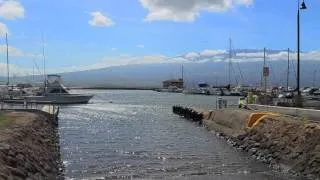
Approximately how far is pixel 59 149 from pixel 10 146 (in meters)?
13.2

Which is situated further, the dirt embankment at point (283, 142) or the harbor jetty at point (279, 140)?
the harbor jetty at point (279, 140)

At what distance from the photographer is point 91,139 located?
47.0m

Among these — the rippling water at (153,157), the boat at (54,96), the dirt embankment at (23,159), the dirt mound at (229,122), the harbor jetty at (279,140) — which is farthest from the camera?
the boat at (54,96)

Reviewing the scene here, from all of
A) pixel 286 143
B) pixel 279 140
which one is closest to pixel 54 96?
pixel 279 140

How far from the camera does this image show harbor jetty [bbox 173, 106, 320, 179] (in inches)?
1119

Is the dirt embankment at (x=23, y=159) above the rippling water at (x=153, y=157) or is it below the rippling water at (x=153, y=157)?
above

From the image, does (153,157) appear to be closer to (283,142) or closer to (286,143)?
(283,142)

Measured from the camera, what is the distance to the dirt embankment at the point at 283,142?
28284 millimetres

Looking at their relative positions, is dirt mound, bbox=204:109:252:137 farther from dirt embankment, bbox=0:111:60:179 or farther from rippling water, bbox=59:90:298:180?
dirt embankment, bbox=0:111:60:179

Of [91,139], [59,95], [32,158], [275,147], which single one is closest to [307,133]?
[275,147]

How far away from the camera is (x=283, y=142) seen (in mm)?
33219

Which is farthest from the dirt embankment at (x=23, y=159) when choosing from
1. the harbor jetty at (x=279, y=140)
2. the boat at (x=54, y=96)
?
the boat at (x=54, y=96)

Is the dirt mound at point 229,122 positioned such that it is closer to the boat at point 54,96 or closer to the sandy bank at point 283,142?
the sandy bank at point 283,142

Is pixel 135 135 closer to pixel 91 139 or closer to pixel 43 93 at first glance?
pixel 91 139
